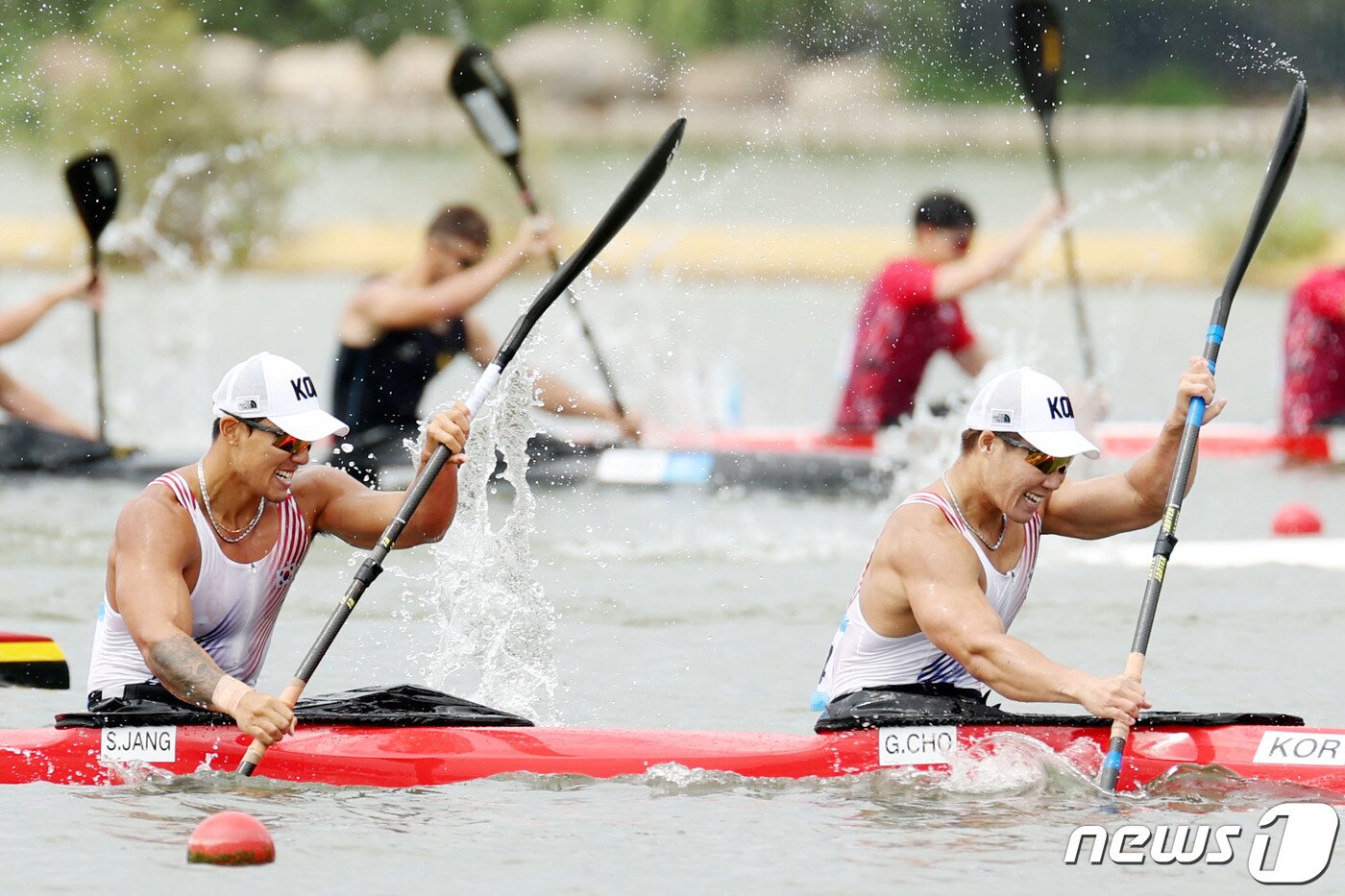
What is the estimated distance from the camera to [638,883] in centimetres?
541

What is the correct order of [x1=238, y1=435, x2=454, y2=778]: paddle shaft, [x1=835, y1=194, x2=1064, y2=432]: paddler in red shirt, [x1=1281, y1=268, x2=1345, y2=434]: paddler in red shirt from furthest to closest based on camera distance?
1. [x1=1281, y1=268, x2=1345, y2=434]: paddler in red shirt
2. [x1=835, y1=194, x2=1064, y2=432]: paddler in red shirt
3. [x1=238, y1=435, x2=454, y2=778]: paddle shaft

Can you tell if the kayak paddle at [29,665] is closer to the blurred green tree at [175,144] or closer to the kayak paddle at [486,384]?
the kayak paddle at [486,384]

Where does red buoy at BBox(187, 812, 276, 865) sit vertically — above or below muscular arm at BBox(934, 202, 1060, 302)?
below

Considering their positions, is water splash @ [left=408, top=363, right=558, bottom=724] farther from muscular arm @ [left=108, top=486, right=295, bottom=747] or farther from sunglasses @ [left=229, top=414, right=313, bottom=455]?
muscular arm @ [left=108, top=486, right=295, bottom=747]

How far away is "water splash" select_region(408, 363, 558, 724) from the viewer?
7.72 meters

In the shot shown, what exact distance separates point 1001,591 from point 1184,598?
159 inches

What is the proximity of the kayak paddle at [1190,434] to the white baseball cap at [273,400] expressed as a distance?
231cm

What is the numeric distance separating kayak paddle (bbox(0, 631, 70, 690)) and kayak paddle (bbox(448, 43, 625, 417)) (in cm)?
497

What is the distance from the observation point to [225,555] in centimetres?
603

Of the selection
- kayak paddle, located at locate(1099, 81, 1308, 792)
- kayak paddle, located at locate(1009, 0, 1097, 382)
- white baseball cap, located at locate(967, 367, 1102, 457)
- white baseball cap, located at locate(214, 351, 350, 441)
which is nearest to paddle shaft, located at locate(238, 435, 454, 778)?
white baseball cap, located at locate(214, 351, 350, 441)

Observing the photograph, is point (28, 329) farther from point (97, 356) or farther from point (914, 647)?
point (914, 647)

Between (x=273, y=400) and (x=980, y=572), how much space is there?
2038 millimetres

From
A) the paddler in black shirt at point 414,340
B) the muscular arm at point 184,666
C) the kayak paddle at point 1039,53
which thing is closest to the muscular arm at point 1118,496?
the muscular arm at point 184,666

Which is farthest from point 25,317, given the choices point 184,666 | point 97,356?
point 184,666
